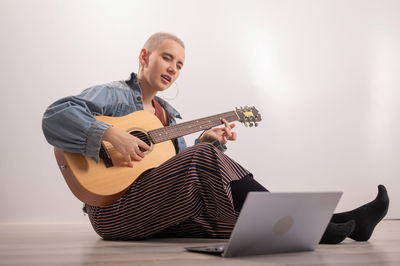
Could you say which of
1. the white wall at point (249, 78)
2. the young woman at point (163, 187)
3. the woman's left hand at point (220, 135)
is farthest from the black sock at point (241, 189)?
the white wall at point (249, 78)

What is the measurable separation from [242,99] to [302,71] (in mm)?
536

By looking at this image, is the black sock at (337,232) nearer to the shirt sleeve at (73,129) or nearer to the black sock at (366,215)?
the black sock at (366,215)

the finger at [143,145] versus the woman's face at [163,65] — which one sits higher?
the woman's face at [163,65]

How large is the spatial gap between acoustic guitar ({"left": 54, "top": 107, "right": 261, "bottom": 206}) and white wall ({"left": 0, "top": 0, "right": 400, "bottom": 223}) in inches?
55.5

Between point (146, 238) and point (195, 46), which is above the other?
point (195, 46)

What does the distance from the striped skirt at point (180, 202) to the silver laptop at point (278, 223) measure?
0.19 metres

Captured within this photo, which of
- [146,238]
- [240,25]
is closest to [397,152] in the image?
[240,25]

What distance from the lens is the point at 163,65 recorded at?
5.53 ft

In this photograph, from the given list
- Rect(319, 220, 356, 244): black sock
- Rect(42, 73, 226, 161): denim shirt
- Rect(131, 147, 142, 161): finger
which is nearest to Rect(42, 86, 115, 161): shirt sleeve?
Rect(42, 73, 226, 161): denim shirt

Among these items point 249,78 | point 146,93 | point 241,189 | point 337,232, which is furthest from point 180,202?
point 249,78

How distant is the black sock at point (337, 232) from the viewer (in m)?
1.29

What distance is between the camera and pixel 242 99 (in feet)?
10.3

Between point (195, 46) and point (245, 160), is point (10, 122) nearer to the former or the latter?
point (195, 46)

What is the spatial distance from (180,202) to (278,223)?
0.38 metres
